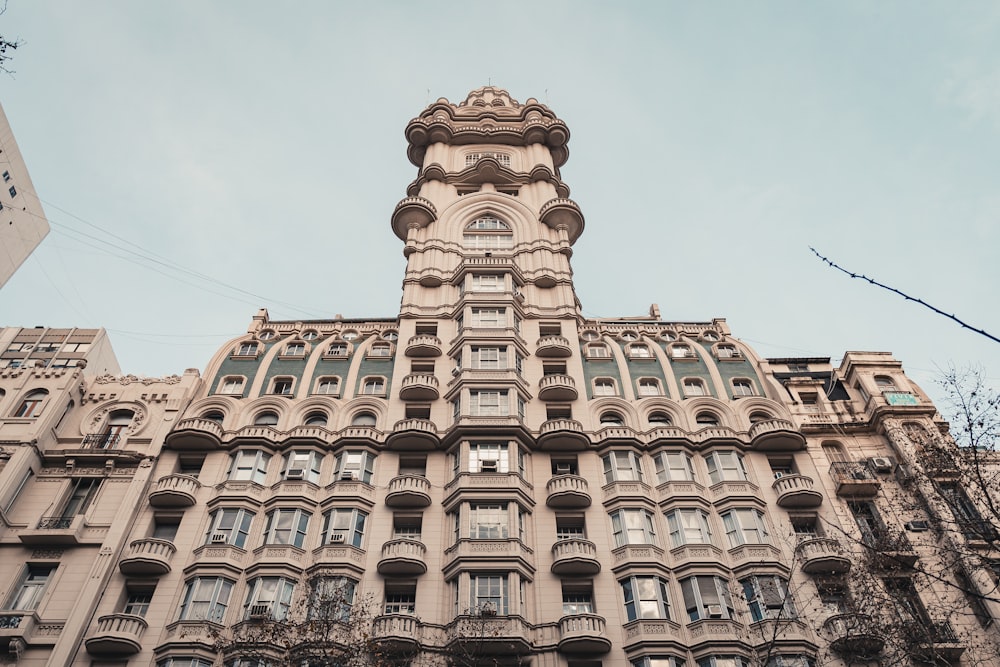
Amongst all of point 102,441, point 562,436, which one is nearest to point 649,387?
point 562,436

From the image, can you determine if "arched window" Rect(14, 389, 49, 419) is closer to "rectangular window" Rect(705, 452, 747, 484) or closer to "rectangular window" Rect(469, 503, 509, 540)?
"rectangular window" Rect(469, 503, 509, 540)

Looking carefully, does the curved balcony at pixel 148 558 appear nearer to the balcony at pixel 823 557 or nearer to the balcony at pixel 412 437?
the balcony at pixel 412 437

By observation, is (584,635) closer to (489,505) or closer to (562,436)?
(489,505)

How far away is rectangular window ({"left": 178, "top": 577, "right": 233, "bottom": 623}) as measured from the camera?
127ft

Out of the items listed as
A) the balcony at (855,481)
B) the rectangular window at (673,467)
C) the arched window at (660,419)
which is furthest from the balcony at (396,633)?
the balcony at (855,481)

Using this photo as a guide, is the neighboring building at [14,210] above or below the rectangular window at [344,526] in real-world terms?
above

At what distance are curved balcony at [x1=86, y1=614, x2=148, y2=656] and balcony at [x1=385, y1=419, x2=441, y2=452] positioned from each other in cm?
1621

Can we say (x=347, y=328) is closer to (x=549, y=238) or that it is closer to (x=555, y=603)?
(x=549, y=238)

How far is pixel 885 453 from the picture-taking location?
47688 millimetres

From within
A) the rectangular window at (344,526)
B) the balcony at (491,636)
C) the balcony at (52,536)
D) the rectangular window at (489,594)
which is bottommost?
the balcony at (491,636)

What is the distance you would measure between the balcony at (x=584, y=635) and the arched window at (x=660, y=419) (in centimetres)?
1627

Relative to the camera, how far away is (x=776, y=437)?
1881 inches

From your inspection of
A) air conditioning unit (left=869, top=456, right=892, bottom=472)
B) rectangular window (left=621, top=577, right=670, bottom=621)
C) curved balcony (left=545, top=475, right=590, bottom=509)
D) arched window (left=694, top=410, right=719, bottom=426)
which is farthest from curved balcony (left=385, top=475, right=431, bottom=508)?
air conditioning unit (left=869, top=456, right=892, bottom=472)

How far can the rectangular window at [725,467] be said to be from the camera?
46.5 meters
